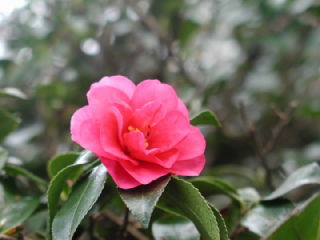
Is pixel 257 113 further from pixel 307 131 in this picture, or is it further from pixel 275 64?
pixel 307 131

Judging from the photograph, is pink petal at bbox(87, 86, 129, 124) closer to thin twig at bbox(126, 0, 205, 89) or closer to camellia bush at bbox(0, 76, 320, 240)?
camellia bush at bbox(0, 76, 320, 240)

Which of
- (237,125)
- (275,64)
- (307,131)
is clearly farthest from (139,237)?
(307,131)

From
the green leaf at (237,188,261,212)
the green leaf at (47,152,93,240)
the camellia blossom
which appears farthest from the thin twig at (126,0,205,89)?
the green leaf at (47,152,93,240)

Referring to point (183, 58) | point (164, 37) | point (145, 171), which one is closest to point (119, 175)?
point (145, 171)

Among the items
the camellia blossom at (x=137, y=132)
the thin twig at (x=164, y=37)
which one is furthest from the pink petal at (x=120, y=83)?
the thin twig at (x=164, y=37)

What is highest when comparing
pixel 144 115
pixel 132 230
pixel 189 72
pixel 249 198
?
pixel 144 115

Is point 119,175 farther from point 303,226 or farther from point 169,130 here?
point 303,226
